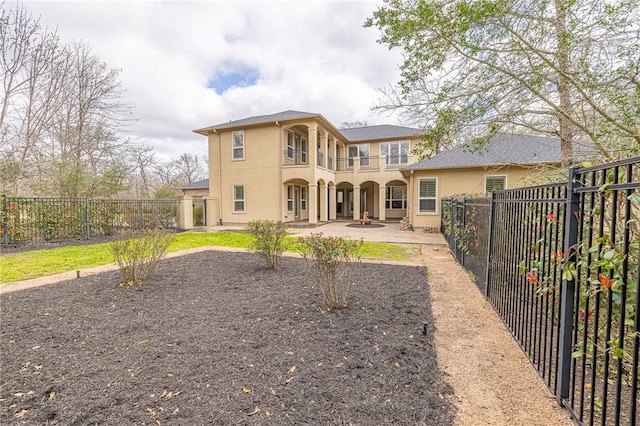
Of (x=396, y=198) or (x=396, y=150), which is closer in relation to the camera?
(x=396, y=150)

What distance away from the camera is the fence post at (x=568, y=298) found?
2.21 meters

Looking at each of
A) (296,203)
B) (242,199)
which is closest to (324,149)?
(296,203)

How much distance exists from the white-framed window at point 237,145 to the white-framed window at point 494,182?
517 inches

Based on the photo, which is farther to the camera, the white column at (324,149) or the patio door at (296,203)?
the patio door at (296,203)

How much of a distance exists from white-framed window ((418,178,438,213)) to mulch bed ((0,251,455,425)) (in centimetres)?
1065

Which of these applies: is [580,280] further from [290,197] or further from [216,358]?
Result: [290,197]

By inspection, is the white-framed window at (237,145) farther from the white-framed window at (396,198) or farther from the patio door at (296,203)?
the white-framed window at (396,198)

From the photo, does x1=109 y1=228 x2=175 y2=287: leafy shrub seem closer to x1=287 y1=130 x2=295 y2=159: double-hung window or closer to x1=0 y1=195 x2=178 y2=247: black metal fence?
x1=0 y1=195 x2=178 y2=247: black metal fence

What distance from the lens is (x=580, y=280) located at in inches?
81.0

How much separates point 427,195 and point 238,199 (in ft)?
35.2

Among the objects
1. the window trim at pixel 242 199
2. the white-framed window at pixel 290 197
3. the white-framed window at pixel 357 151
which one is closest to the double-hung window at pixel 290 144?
the white-framed window at pixel 290 197

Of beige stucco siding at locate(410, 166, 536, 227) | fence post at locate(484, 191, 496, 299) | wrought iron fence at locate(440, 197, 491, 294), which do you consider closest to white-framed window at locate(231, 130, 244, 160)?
beige stucco siding at locate(410, 166, 536, 227)

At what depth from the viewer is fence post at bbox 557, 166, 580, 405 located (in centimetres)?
221

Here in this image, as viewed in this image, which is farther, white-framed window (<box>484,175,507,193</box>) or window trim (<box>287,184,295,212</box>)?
window trim (<box>287,184,295,212</box>)
